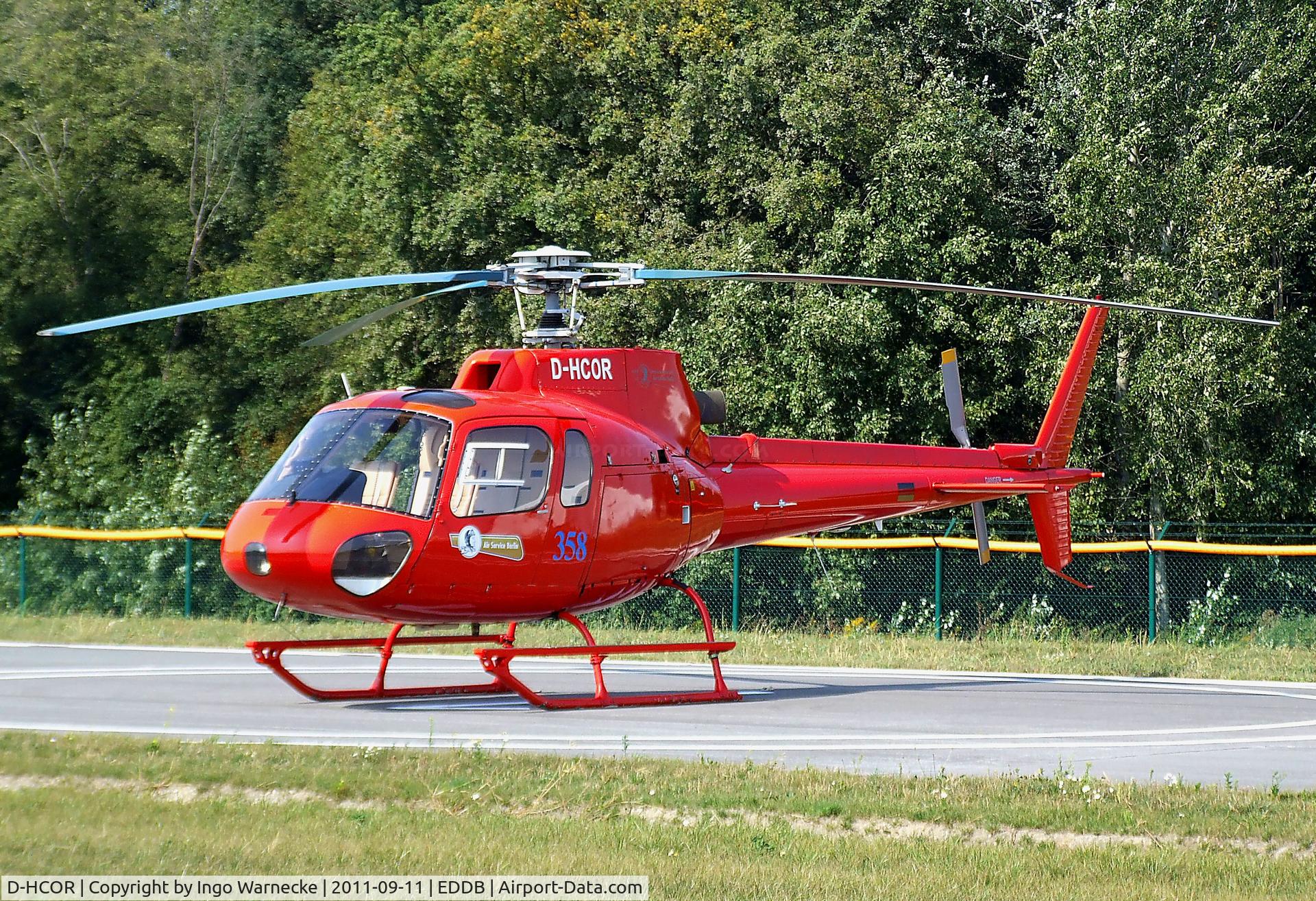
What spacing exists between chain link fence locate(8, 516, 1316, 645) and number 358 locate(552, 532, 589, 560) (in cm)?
953

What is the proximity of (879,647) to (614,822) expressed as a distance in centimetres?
1133

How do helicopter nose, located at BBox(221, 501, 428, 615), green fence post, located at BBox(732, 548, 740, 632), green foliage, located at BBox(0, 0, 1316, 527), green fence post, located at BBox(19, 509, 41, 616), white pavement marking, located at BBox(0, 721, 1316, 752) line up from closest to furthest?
white pavement marking, located at BBox(0, 721, 1316, 752) → helicopter nose, located at BBox(221, 501, 428, 615) → green fence post, located at BBox(732, 548, 740, 632) → green foliage, located at BBox(0, 0, 1316, 527) → green fence post, located at BBox(19, 509, 41, 616)

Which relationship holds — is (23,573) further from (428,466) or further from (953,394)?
(953,394)

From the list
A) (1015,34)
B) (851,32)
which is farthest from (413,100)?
(1015,34)

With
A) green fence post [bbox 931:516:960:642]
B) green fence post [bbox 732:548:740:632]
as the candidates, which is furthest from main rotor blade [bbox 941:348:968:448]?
green fence post [bbox 732:548:740:632]

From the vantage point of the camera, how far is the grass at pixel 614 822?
21.2 ft

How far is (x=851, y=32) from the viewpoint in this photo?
27.5 metres

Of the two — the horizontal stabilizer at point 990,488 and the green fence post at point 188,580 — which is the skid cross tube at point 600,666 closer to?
the horizontal stabilizer at point 990,488

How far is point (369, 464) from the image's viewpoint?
1109 cm

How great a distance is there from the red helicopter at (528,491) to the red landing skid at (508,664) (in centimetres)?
3

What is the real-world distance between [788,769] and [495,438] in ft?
12.5

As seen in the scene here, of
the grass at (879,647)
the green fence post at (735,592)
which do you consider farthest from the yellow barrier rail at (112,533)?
the green fence post at (735,592)

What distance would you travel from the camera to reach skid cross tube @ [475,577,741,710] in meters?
11.8

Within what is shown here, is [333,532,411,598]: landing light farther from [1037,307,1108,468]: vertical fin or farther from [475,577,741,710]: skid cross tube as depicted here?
[1037,307,1108,468]: vertical fin
